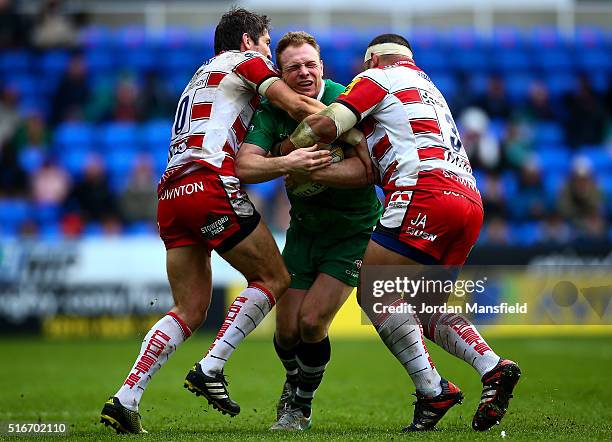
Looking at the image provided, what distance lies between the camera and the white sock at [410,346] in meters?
6.98

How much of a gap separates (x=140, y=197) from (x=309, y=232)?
10131mm

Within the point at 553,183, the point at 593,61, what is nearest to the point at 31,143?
the point at 553,183

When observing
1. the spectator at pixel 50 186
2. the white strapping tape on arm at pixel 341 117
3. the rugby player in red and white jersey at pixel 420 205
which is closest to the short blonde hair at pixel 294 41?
the rugby player in red and white jersey at pixel 420 205

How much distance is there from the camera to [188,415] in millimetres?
8195

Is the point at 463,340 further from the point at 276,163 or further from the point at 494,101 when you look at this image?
the point at 494,101

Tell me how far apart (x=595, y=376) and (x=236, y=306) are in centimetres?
507

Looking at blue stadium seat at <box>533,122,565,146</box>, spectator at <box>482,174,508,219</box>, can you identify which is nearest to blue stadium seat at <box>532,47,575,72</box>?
blue stadium seat at <box>533,122,565,146</box>

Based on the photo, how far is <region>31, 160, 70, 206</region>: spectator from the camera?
58.7 feet

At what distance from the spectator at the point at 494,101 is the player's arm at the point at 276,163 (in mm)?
13055

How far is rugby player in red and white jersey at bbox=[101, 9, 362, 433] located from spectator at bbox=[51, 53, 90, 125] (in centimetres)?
1274

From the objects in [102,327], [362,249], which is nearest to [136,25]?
[102,327]

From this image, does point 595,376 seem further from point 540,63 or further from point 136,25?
point 136,25

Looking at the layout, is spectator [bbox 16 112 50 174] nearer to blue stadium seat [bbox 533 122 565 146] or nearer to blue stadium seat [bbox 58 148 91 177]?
blue stadium seat [bbox 58 148 91 177]

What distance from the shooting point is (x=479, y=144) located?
17953 mm
